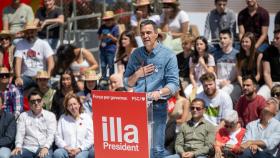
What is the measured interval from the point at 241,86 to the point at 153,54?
3.49 metres

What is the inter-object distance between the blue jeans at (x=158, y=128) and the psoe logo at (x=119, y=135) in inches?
15.2

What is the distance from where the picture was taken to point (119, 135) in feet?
25.8

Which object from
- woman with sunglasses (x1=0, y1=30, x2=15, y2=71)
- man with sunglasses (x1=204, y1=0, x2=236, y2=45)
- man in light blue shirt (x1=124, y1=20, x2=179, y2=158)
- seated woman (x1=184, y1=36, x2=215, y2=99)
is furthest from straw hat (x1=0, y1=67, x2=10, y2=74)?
man in light blue shirt (x1=124, y1=20, x2=179, y2=158)

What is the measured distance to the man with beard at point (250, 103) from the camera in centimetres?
1059

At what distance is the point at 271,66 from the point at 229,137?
150 centimetres

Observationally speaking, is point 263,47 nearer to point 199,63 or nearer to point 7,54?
point 199,63

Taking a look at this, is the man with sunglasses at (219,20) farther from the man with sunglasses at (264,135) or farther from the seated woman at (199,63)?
the man with sunglasses at (264,135)

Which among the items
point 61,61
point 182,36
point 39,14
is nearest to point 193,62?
point 182,36

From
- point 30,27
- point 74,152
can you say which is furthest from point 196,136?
point 30,27

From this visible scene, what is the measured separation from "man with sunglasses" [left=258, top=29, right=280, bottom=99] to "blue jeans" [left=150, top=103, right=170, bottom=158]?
10.1 feet

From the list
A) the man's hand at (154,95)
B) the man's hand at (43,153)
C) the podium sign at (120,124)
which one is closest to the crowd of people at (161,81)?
the man's hand at (43,153)

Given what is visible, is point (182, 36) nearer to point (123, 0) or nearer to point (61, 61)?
point (61, 61)

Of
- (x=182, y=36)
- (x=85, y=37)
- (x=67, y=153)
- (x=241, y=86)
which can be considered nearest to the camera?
(x=67, y=153)

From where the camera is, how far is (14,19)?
1369cm
